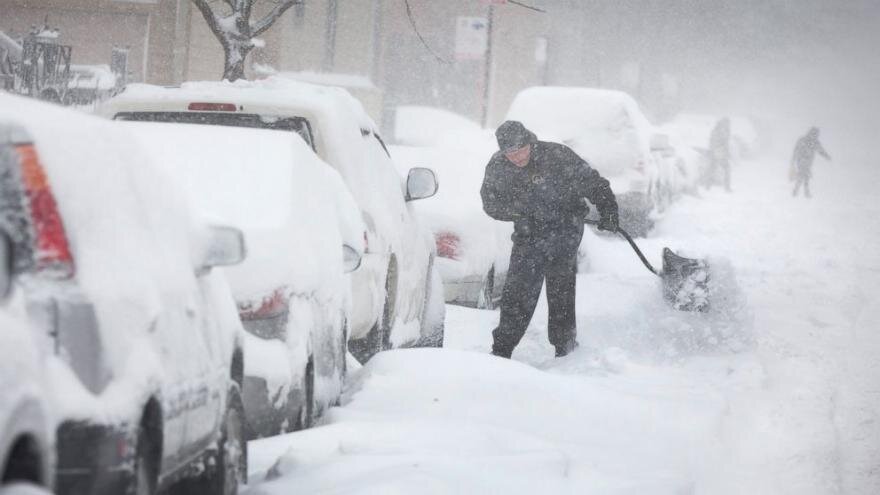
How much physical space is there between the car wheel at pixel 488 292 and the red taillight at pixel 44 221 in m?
8.17

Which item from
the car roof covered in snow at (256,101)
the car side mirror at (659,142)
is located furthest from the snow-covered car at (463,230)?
the car side mirror at (659,142)

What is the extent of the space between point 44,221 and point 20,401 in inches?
18.3

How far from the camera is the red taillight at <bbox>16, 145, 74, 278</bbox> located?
8.91 ft

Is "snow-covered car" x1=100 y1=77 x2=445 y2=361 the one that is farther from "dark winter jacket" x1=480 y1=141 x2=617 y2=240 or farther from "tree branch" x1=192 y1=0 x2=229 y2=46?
"tree branch" x1=192 y1=0 x2=229 y2=46

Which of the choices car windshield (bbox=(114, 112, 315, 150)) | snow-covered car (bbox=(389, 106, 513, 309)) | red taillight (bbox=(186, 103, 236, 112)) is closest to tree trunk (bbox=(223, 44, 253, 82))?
snow-covered car (bbox=(389, 106, 513, 309))

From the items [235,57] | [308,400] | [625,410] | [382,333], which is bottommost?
[625,410]

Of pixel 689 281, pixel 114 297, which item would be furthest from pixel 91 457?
pixel 689 281

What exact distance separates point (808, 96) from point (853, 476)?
254 ft

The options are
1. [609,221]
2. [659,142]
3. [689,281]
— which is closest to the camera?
[609,221]

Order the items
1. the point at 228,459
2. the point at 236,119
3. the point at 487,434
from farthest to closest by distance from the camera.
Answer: the point at 236,119, the point at 487,434, the point at 228,459

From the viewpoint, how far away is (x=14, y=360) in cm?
244

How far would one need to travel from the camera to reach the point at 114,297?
294 cm

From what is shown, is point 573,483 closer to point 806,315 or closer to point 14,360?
point 14,360

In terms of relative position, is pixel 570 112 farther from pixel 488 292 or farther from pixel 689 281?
pixel 689 281
